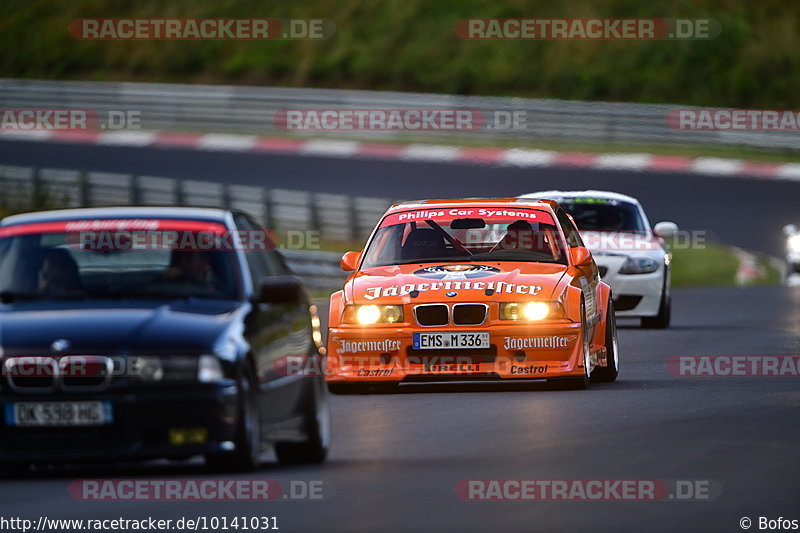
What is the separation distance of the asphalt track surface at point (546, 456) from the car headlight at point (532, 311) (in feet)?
1.79

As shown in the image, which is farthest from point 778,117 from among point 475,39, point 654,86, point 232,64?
point 232,64

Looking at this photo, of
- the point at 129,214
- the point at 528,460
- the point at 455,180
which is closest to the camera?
the point at 528,460

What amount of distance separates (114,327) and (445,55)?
4117cm

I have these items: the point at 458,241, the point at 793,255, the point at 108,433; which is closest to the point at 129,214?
the point at 108,433

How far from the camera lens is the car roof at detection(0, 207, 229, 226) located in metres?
10.3

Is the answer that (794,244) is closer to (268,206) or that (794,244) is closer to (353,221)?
(353,221)

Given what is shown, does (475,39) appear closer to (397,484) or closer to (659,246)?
(659,246)

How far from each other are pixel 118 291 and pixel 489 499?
2.23 metres

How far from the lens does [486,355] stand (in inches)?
544

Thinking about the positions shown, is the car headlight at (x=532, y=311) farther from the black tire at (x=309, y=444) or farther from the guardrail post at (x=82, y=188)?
the guardrail post at (x=82, y=188)

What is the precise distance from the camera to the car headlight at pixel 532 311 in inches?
544

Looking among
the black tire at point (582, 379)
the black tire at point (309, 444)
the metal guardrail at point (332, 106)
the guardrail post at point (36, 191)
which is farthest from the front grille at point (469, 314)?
the metal guardrail at point (332, 106)

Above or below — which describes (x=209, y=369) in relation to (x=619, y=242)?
above

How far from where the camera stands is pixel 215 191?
Answer: 32000 mm
